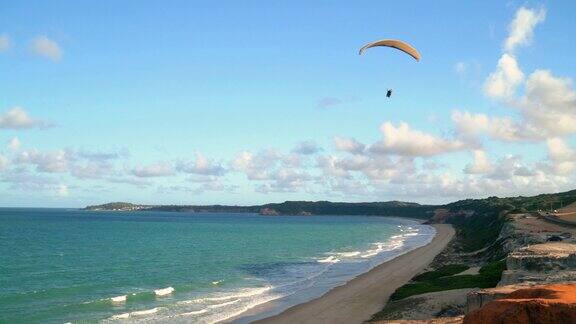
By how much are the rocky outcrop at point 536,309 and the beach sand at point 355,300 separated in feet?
51.5

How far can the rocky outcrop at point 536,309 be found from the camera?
1095cm

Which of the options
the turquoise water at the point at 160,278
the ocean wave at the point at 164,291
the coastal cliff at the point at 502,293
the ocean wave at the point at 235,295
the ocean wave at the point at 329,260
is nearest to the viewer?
the coastal cliff at the point at 502,293

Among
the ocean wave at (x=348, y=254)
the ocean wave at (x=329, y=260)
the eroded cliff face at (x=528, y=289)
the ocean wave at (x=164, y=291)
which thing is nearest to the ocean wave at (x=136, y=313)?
the ocean wave at (x=164, y=291)

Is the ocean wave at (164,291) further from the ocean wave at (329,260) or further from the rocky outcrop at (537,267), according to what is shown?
the ocean wave at (329,260)

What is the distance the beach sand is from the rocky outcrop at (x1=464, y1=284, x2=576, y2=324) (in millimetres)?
15701

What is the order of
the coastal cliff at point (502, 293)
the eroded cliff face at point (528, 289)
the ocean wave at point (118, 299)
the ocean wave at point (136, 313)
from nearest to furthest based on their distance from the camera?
the eroded cliff face at point (528, 289), the coastal cliff at point (502, 293), the ocean wave at point (136, 313), the ocean wave at point (118, 299)

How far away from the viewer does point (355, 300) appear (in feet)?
109

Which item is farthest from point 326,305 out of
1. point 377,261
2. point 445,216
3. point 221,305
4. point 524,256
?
point 445,216

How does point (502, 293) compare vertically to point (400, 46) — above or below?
below

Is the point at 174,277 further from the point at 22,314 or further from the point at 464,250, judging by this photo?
the point at 464,250

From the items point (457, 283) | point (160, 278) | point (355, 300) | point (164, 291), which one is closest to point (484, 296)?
point (457, 283)

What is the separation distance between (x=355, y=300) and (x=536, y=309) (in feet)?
74.3

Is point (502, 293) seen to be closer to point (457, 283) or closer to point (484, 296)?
point (484, 296)

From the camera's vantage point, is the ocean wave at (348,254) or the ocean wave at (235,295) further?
the ocean wave at (348,254)
